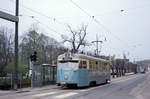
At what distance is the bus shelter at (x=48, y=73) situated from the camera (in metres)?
27.1

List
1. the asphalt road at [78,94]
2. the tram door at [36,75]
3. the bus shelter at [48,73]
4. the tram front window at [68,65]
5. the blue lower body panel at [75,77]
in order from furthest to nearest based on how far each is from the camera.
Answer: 1. the bus shelter at [48,73]
2. the tram door at [36,75]
3. the tram front window at [68,65]
4. the blue lower body panel at [75,77]
5. the asphalt road at [78,94]

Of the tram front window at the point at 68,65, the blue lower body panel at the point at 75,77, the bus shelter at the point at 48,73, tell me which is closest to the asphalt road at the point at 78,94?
the blue lower body panel at the point at 75,77

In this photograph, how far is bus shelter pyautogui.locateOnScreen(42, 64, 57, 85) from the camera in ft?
88.9

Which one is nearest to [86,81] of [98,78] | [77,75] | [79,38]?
[77,75]

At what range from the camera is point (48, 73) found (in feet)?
92.6

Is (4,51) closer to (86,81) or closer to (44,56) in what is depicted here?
(44,56)

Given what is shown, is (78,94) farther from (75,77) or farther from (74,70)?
(74,70)

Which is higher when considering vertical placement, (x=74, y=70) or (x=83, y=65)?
(x=83, y=65)

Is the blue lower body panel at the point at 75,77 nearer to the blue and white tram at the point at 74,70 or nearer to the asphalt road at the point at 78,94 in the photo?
the blue and white tram at the point at 74,70

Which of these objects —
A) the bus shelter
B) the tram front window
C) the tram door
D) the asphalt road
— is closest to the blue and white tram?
the tram front window

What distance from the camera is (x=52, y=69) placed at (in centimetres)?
2889

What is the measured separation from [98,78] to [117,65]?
53.5 metres

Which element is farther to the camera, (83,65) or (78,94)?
(83,65)

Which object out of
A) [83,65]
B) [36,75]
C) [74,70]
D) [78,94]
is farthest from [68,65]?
[78,94]
